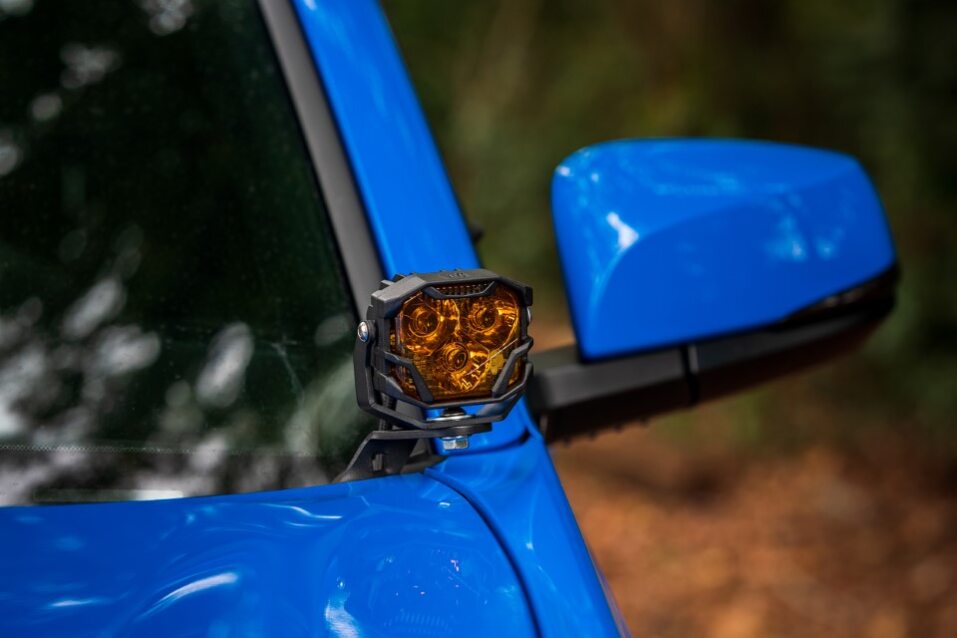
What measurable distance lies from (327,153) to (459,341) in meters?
0.40

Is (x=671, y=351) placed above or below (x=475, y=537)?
below

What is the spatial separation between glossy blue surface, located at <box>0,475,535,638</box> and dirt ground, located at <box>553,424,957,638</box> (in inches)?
84.3

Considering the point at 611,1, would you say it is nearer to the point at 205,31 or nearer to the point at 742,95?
the point at 742,95

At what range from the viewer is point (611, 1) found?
18.8 ft

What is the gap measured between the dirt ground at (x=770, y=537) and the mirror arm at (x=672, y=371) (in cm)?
154

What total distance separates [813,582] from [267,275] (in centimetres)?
300

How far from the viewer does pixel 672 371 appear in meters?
1.39

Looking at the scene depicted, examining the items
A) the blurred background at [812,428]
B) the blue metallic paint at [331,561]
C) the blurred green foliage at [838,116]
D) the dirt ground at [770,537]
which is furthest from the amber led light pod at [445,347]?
the blurred green foliage at [838,116]

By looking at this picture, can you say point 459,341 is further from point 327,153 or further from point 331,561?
point 327,153

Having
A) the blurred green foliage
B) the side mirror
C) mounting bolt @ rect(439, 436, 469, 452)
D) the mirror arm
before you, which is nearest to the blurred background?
the blurred green foliage

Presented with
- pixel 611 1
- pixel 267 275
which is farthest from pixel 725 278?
pixel 611 1

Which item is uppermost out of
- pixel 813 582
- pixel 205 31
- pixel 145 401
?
pixel 205 31

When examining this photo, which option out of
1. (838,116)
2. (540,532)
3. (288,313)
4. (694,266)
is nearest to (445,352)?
(540,532)

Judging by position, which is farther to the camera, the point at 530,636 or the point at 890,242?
the point at 890,242
